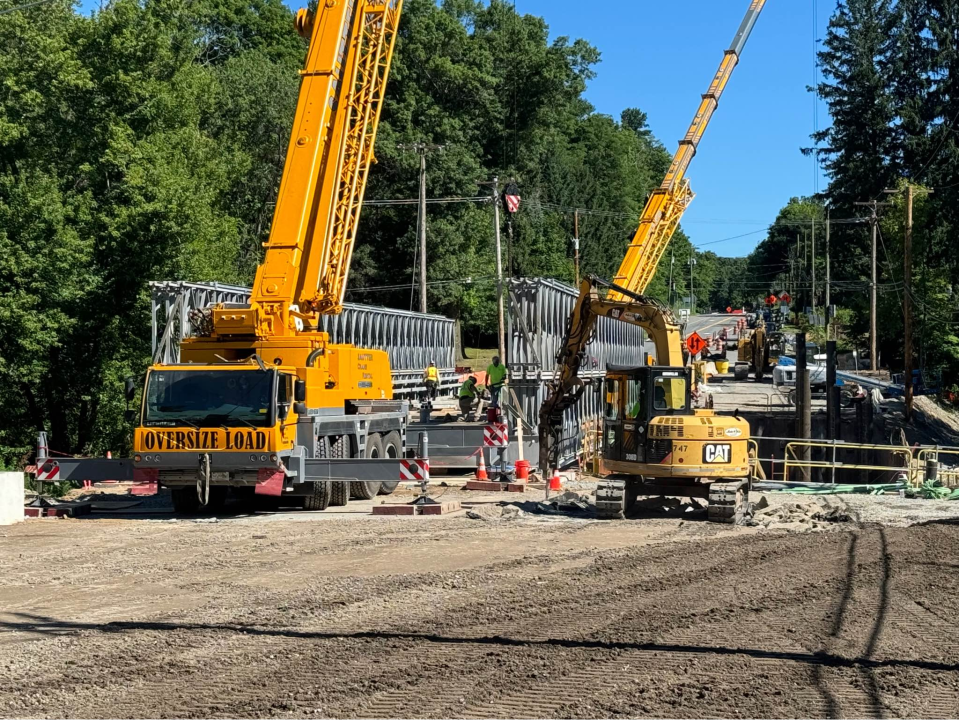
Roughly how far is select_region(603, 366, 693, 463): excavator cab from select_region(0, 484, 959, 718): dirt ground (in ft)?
5.97

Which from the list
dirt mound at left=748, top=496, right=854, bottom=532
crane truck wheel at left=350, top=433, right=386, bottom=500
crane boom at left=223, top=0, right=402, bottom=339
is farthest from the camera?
crane truck wheel at left=350, top=433, right=386, bottom=500

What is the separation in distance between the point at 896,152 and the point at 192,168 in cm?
4854

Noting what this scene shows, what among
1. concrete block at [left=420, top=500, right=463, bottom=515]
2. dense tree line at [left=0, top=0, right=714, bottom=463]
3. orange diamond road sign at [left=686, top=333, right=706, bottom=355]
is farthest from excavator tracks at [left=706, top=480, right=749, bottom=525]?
dense tree line at [left=0, top=0, right=714, bottom=463]

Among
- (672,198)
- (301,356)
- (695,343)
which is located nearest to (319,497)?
(301,356)

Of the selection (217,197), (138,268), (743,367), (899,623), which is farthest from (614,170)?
(899,623)

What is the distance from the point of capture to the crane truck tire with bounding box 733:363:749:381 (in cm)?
6806

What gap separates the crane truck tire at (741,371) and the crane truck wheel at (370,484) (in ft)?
159

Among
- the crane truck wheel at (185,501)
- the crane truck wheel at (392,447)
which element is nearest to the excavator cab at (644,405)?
the crane truck wheel at (392,447)

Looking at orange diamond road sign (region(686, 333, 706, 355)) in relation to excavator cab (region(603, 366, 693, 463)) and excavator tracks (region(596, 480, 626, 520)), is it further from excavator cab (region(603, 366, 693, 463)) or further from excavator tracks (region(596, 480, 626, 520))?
excavator tracks (region(596, 480, 626, 520))

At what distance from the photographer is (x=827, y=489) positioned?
2512 centimetres

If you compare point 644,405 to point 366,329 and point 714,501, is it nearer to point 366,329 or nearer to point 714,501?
point 714,501

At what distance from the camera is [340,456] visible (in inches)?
801

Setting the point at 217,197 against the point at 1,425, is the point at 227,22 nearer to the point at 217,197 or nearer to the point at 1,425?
the point at 217,197

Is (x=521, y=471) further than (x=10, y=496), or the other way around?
(x=521, y=471)
